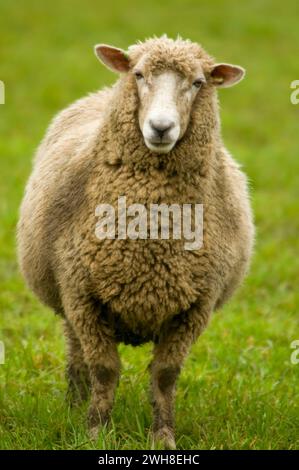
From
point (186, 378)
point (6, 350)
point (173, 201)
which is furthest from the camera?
point (6, 350)

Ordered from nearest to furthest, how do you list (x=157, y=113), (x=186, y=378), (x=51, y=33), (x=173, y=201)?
(x=157, y=113), (x=173, y=201), (x=186, y=378), (x=51, y=33)

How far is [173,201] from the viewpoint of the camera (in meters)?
4.00

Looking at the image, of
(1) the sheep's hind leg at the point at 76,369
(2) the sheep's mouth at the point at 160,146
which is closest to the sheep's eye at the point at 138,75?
(2) the sheep's mouth at the point at 160,146

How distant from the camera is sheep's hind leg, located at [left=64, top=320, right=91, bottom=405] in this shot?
484 cm

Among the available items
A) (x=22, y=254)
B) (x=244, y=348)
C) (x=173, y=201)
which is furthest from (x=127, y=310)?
(x=244, y=348)

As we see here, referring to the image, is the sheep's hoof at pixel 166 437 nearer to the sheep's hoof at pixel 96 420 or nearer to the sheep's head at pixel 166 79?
the sheep's hoof at pixel 96 420

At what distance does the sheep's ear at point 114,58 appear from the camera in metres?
4.15

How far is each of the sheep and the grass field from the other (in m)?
0.35

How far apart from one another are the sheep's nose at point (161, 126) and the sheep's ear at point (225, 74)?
540 millimetres

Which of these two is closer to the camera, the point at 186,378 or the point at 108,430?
the point at 108,430

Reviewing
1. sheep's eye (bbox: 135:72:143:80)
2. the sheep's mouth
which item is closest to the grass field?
the sheep's mouth

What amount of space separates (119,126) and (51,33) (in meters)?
12.7

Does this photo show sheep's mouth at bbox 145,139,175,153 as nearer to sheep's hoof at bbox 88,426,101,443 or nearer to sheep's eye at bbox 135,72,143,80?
sheep's eye at bbox 135,72,143,80

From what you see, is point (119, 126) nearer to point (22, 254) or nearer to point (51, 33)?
point (22, 254)
